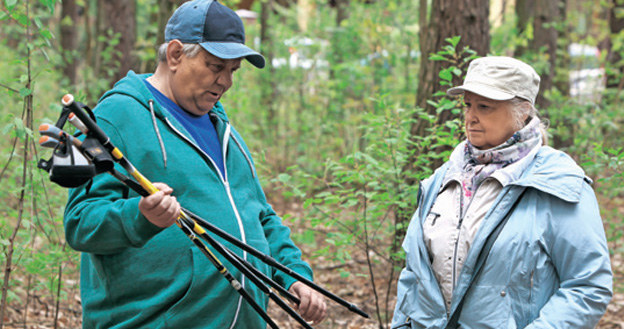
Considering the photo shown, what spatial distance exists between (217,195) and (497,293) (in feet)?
3.93

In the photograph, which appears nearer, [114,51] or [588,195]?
[588,195]

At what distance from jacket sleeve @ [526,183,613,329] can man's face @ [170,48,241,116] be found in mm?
1441

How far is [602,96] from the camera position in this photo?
832cm

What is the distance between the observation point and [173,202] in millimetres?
1930

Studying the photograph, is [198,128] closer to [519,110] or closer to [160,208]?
[160,208]

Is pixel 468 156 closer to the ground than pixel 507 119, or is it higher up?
closer to the ground

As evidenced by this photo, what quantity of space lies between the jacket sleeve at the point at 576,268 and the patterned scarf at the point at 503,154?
295mm

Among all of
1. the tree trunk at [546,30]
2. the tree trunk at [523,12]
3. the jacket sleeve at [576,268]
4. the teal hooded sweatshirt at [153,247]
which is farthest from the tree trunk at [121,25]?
the jacket sleeve at [576,268]

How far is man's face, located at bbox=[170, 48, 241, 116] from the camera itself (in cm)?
242

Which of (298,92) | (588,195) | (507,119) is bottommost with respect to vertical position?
(298,92)

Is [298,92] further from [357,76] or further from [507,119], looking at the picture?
[507,119]

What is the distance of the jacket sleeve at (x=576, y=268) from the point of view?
2340 mm

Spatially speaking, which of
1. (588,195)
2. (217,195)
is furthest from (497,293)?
(217,195)

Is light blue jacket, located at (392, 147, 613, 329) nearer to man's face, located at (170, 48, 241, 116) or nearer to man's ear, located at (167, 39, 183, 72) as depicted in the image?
man's face, located at (170, 48, 241, 116)
